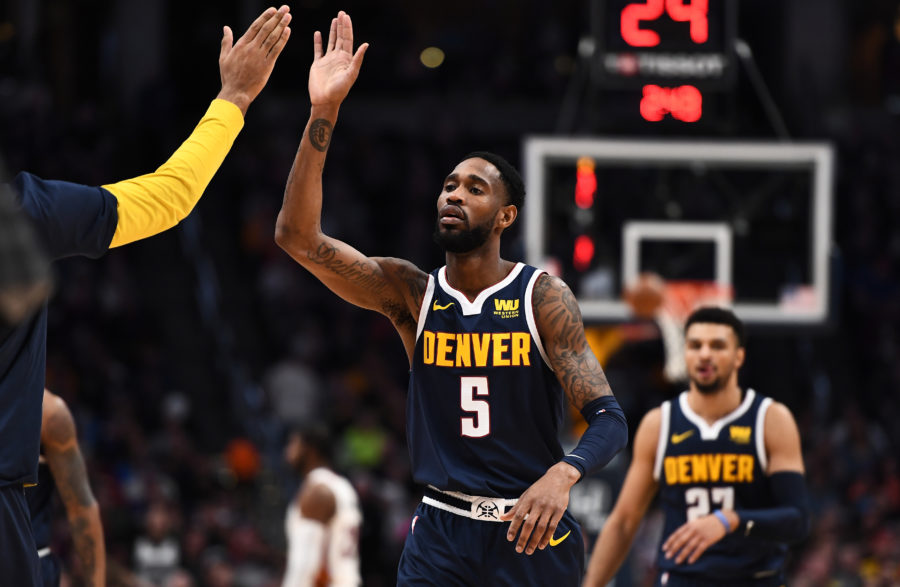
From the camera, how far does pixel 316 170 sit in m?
5.11

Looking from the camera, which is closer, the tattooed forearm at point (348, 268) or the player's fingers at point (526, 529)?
the player's fingers at point (526, 529)

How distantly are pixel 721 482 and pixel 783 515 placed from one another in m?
0.41

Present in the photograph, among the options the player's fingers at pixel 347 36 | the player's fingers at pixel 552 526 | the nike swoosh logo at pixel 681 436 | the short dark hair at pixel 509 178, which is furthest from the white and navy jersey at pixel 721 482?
the player's fingers at pixel 347 36

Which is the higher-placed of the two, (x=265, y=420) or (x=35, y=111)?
(x=35, y=111)

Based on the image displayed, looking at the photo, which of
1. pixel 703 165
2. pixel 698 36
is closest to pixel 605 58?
pixel 698 36

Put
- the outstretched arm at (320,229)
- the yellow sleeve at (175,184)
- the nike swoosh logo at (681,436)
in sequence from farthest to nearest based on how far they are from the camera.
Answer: the nike swoosh logo at (681,436) → the outstretched arm at (320,229) → the yellow sleeve at (175,184)

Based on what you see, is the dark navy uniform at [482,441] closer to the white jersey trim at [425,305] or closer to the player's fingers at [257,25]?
the white jersey trim at [425,305]

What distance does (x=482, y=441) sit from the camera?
5027mm

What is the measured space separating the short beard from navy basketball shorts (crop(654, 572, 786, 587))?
88.4 inches

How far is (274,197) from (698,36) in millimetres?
10399

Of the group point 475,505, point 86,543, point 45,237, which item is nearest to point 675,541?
point 475,505

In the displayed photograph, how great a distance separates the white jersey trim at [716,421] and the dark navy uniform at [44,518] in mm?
3131

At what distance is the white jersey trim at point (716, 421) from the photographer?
6.53m

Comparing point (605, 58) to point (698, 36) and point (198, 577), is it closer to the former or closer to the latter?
point (698, 36)
